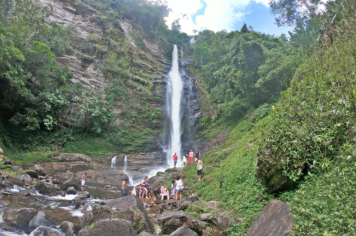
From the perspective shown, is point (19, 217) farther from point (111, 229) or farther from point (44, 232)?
point (111, 229)

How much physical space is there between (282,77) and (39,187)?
18.2 meters

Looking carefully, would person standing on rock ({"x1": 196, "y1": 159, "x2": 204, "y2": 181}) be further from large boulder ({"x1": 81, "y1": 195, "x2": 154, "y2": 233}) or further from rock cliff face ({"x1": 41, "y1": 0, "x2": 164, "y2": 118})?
rock cliff face ({"x1": 41, "y1": 0, "x2": 164, "y2": 118})

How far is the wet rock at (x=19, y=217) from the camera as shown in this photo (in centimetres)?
670

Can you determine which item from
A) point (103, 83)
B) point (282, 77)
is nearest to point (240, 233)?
point (282, 77)

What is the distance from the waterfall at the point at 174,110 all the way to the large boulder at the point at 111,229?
58.6 feet

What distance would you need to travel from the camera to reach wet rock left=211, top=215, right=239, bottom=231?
227 inches

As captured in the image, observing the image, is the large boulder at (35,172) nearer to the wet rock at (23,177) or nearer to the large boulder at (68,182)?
the wet rock at (23,177)

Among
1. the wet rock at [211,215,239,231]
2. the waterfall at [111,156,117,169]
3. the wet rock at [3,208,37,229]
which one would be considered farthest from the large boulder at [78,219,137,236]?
the waterfall at [111,156,117,169]

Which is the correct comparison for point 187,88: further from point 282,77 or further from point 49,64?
point 49,64

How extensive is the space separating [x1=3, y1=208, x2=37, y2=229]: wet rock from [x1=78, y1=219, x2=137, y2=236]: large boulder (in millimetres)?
2363

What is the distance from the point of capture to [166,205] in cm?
1049

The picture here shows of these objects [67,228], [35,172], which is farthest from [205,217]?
[35,172]

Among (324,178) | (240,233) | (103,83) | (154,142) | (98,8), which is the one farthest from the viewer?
(98,8)

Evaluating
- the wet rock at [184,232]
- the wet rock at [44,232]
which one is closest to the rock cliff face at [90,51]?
the wet rock at [44,232]
